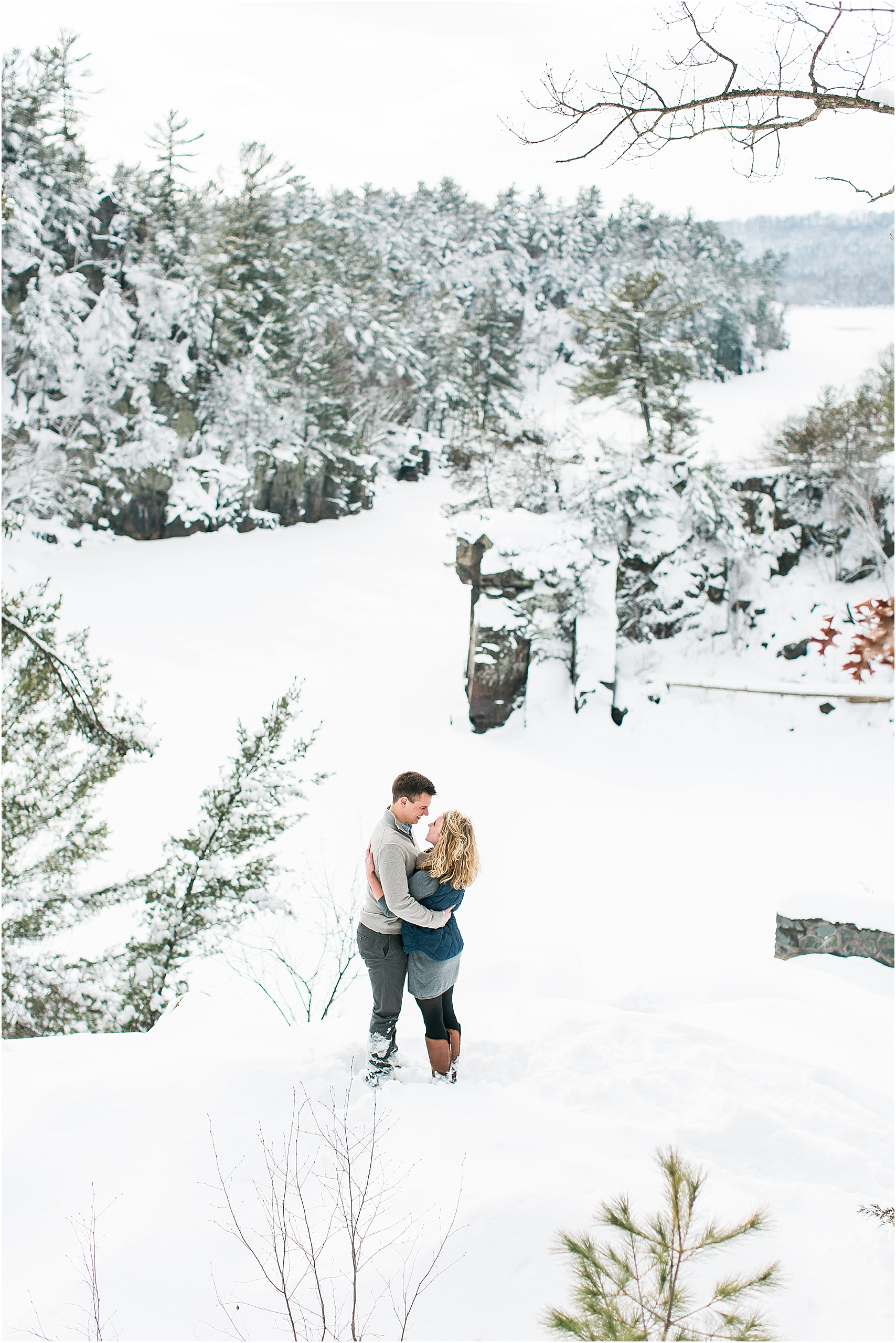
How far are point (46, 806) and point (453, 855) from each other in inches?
168

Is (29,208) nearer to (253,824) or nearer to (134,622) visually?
(134,622)

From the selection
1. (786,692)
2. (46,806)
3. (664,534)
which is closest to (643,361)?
(664,534)

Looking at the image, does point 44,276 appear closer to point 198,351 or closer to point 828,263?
point 198,351

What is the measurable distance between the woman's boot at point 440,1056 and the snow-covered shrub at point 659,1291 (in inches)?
64.7

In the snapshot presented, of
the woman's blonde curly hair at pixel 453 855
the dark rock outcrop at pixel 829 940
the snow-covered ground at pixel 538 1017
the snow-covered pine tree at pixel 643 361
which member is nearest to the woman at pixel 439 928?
the woman's blonde curly hair at pixel 453 855

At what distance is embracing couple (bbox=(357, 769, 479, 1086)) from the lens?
3.62 metres

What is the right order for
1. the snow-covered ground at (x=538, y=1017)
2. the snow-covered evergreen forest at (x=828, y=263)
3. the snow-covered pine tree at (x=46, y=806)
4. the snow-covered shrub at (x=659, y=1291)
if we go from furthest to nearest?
the snow-covered evergreen forest at (x=828, y=263) < the snow-covered pine tree at (x=46, y=806) < the snow-covered ground at (x=538, y=1017) < the snow-covered shrub at (x=659, y=1291)

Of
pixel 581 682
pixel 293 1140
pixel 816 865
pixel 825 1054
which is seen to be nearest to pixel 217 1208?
pixel 293 1140

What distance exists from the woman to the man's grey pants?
0.05 m

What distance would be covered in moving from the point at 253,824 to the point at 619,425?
2271cm

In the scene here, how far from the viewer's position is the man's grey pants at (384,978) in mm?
3770

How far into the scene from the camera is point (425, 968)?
12.3 feet

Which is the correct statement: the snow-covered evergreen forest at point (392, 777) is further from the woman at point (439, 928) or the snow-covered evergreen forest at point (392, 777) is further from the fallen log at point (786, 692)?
the woman at point (439, 928)

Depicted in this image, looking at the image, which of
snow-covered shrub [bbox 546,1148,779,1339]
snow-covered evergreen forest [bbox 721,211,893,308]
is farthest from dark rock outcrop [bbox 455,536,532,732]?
snow-covered evergreen forest [bbox 721,211,893,308]
